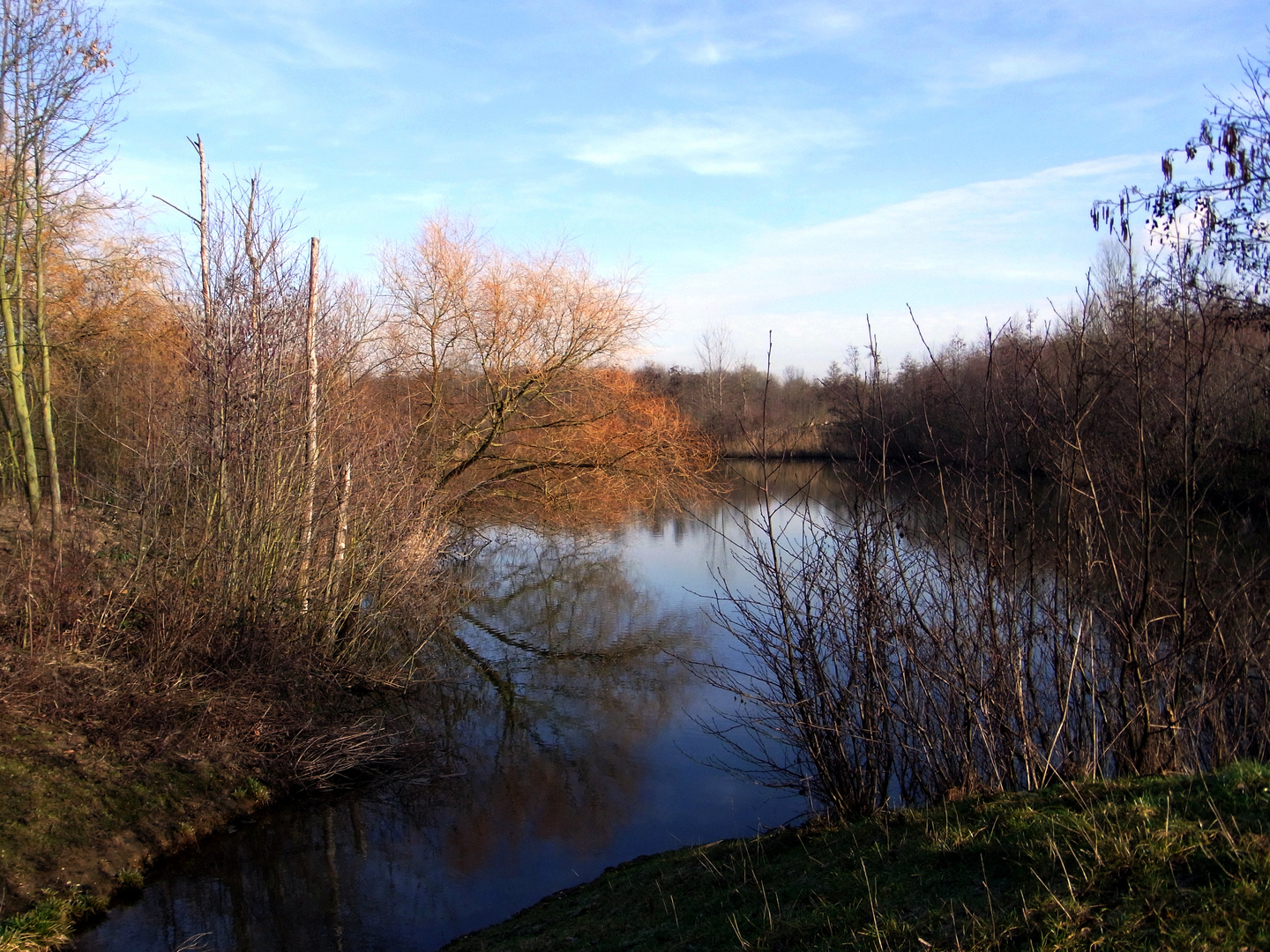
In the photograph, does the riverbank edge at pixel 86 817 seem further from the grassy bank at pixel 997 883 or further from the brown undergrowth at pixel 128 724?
the grassy bank at pixel 997 883

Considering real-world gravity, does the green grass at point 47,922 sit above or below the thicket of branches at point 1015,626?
below

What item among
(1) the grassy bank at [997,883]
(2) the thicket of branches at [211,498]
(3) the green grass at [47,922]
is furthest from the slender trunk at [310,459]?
(1) the grassy bank at [997,883]

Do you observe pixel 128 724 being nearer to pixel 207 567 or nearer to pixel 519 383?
pixel 207 567

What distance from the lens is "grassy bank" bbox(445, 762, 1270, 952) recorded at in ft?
9.20

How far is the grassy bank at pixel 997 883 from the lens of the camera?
2.80 meters

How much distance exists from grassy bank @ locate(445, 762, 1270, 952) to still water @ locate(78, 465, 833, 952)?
1.40 metres

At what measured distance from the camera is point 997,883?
3322 millimetres

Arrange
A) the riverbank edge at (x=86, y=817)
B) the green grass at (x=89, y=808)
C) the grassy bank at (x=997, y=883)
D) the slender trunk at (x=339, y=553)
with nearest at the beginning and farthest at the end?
1. the grassy bank at (x=997, y=883)
2. the riverbank edge at (x=86, y=817)
3. the green grass at (x=89, y=808)
4. the slender trunk at (x=339, y=553)

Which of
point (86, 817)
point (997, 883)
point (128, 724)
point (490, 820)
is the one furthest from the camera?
point (490, 820)

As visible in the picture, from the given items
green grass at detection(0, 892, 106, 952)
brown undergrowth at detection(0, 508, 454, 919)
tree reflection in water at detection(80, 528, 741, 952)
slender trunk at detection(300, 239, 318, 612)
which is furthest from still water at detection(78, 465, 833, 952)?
slender trunk at detection(300, 239, 318, 612)

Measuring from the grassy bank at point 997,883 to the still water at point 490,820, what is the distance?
1403mm

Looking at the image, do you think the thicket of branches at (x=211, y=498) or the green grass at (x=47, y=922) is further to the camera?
the thicket of branches at (x=211, y=498)

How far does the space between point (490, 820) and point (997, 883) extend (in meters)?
4.80

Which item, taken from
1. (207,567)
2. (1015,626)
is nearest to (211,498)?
(207,567)
